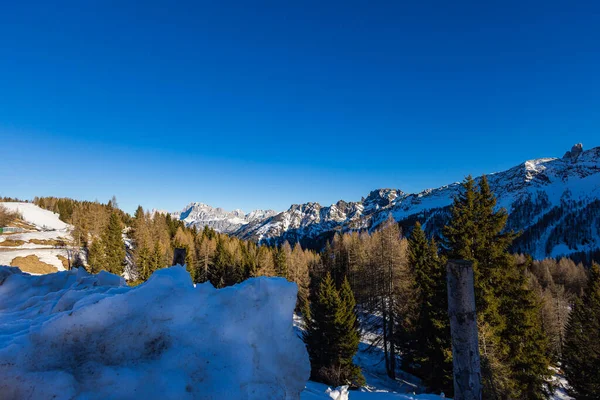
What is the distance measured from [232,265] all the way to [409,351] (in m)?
30.8

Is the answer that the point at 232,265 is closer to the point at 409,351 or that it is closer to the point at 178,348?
the point at 409,351

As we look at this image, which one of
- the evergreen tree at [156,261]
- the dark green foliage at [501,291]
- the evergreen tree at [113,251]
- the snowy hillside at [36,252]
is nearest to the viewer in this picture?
the dark green foliage at [501,291]

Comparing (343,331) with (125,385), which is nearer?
(125,385)

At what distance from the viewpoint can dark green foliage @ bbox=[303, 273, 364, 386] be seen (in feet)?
64.5

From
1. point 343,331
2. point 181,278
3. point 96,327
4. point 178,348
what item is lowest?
point 343,331

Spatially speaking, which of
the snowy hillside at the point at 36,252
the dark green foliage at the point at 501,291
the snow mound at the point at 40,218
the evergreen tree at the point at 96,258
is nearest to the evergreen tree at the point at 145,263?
the evergreen tree at the point at 96,258

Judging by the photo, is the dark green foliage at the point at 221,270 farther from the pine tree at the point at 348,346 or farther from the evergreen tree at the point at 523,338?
the evergreen tree at the point at 523,338

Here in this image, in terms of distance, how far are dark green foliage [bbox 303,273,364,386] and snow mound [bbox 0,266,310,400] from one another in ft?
61.2

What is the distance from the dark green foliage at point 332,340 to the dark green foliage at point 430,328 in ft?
14.0

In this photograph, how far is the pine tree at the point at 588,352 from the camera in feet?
47.5

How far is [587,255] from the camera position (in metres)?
130

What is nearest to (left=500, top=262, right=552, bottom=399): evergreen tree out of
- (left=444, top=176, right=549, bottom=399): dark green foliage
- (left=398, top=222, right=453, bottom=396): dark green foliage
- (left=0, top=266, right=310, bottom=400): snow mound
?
(left=444, top=176, right=549, bottom=399): dark green foliage

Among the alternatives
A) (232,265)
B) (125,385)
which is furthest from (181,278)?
(232,265)

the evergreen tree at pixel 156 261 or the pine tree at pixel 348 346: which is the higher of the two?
the evergreen tree at pixel 156 261
